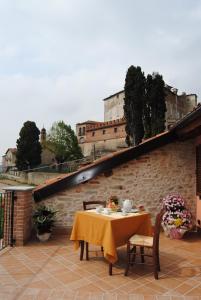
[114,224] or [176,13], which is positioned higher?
[176,13]

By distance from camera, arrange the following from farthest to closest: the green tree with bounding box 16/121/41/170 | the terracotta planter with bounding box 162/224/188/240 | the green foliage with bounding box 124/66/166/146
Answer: the green tree with bounding box 16/121/41/170, the green foliage with bounding box 124/66/166/146, the terracotta planter with bounding box 162/224/188/240

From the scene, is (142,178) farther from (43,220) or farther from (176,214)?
(43,220)

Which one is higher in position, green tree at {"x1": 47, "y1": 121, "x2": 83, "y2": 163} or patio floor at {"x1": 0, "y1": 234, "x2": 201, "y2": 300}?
green tree at {"x1": 47, "y1": 121, "x2": 83, "y2": 163}

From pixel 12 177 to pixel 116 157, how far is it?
1075 inches

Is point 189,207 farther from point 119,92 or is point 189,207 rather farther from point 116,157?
point 119,92

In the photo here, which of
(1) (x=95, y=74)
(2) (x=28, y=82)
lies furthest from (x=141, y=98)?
(2) (x=28, y=82)

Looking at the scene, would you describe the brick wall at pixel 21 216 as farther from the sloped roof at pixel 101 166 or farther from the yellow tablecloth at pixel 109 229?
the yellow tablecloth at pixel 109 229

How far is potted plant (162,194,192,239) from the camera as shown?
5.67 metres

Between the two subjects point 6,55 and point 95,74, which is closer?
point 6,55

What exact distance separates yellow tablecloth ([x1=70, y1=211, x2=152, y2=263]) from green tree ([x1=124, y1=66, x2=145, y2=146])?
53.8 ft

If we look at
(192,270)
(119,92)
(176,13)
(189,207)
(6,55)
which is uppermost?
(119,92)

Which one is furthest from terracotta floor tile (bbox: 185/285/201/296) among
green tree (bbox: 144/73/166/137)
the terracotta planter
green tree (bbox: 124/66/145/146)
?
green tree (bbox: 124/66/145/146)

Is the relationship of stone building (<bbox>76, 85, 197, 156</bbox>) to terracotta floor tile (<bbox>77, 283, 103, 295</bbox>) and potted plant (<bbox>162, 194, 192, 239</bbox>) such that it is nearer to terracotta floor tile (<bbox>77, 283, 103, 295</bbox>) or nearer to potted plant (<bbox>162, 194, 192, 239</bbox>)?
potted plant (<bbox>162, 194, 192, 239</bbox>)

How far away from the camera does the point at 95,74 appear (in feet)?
31.6
